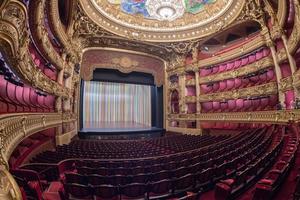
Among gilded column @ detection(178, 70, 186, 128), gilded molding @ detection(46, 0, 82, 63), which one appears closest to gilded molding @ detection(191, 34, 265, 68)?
gilded column @ detection(178, 70, 186, 128)

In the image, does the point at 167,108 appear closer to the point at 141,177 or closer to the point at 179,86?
the point at 179,86

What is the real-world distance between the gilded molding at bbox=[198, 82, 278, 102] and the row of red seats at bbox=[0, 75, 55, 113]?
7294 mm

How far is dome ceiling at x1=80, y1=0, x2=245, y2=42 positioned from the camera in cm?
762

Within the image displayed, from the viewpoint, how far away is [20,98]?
4348 mm

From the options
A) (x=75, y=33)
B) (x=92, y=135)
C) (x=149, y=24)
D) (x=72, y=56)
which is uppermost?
(x=149, y=24)

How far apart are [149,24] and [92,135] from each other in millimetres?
6069

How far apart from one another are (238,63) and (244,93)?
167 cm

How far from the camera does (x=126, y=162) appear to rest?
9.06ft

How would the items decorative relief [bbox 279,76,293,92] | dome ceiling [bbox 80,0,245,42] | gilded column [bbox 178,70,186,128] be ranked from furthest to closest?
1. gilded column [bbox 178,70,186,128]
2. dome ceiling [bbox 80,0,245,42]
3. decorative relief [bbox 279,76,293,92]

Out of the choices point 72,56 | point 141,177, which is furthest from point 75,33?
point 141,177

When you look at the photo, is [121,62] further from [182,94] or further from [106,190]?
[106,190]

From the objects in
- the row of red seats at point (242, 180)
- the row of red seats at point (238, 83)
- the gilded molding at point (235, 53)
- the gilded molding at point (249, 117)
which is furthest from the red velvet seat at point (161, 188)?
the gilded molding at point (235, 53)

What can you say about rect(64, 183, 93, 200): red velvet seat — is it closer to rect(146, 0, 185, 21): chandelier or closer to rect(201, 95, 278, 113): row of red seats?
rect(146, 0, 185, 21): chandelier

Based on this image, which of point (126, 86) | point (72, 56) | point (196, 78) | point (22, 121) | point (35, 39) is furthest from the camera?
point (126, 86)
